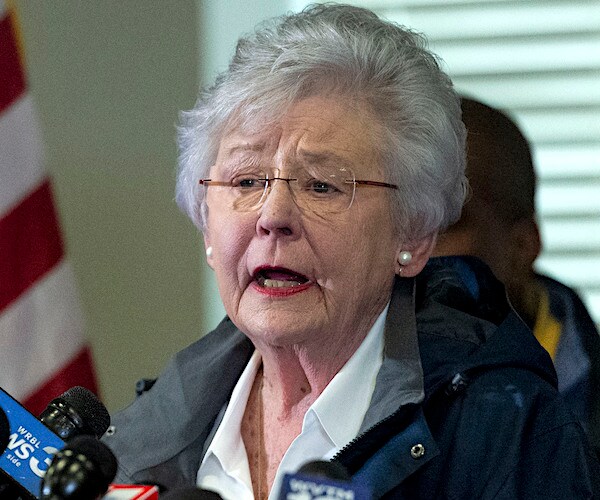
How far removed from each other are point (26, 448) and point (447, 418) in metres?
0.75

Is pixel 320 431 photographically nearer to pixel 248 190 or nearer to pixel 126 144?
pixel 248 190

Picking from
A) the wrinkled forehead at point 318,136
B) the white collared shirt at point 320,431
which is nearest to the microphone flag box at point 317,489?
the white collared shirt at point 320,431

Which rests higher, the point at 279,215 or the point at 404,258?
the point at 279,215

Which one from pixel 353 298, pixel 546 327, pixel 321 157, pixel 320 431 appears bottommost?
pixel 546 327

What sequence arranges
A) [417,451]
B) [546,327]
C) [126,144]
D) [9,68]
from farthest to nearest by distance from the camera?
1. [126,144]
2. [9,68]
3. [546,327]
4. [417,451]

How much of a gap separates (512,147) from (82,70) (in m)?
1.62

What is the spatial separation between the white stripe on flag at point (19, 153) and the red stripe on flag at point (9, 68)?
0.08 ft

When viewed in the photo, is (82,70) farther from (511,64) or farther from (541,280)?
(541,280)

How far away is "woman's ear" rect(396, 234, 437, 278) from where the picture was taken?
72.4 inches

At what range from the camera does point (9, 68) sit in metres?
2.80

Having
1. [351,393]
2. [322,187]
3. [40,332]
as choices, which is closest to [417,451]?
[351,393]

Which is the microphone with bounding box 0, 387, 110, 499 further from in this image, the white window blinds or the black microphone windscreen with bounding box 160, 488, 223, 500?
the white window blinds

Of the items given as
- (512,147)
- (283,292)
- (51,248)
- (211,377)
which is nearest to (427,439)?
(283,292)

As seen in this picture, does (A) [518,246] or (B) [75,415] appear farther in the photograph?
(A) [518,246]
